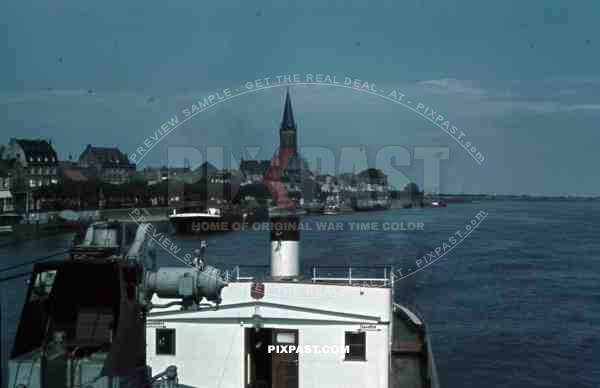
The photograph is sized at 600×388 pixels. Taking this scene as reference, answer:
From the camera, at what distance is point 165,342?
11562 millimetres

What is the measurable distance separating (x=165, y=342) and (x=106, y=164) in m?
85.7

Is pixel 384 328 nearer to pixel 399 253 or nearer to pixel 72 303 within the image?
pixel 72 303

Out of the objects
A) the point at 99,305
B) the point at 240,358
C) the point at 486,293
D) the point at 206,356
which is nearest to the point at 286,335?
the point at 240,358

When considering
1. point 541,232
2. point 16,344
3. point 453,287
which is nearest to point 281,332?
point 16,344

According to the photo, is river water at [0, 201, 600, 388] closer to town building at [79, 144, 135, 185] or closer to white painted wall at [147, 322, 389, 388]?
white painted wall at [147, 322, 389, 388]

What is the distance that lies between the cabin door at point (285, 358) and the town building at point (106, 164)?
80337 mm

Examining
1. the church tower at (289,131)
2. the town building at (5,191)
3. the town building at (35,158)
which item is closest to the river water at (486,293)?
the church tower at (289,131)

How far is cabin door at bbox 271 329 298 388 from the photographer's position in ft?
37.7

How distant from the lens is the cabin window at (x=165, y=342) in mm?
11523

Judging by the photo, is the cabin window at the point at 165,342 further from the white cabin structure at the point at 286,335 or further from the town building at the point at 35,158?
the town building at the point at 35,158

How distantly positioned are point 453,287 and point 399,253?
10.0 m

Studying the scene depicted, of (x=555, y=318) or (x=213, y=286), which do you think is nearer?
(x=213, y=286)

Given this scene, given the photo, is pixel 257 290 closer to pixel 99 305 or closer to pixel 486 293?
pixel 99 305

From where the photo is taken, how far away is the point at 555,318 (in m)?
25.8
